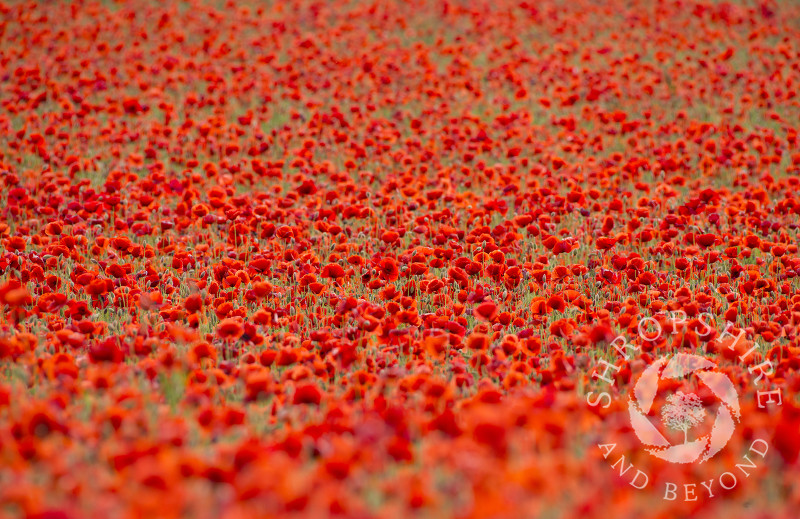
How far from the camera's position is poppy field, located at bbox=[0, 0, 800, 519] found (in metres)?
2.11

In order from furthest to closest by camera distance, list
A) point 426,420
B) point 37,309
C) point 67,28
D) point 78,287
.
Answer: point 67,28 < point 78,287 < point 37,309 < point 426,420

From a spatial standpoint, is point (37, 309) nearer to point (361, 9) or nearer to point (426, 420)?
point (426, 420)

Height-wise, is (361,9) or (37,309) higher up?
(361,9)

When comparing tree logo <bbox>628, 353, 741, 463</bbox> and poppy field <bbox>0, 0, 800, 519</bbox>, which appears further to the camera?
tree logo <bbox>628, 353, 741, 463</bbox>

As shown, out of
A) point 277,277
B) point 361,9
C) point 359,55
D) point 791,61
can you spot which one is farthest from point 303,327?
point 361,9

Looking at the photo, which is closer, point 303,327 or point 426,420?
point 426,420

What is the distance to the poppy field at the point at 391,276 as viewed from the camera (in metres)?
2.11

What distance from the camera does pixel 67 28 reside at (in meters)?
12.1

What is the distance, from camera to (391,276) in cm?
435

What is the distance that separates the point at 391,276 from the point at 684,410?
6.29 ft

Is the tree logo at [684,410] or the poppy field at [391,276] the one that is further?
the tree logo at [684,410]

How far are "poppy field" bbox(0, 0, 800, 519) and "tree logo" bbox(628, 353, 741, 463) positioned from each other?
20mm

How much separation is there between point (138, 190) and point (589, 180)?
3.95 metres

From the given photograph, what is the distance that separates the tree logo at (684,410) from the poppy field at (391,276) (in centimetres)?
2
